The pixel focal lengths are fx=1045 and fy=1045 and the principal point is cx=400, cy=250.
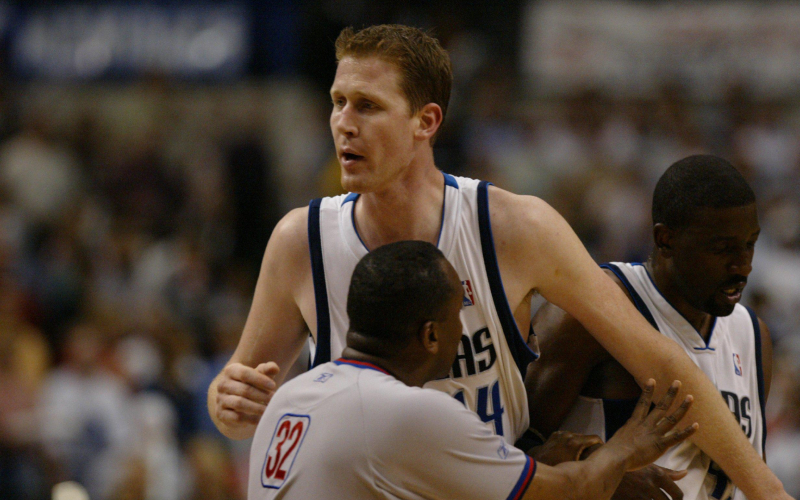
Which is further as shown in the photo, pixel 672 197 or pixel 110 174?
pixel 110 174

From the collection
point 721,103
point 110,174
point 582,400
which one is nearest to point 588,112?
point 721,103

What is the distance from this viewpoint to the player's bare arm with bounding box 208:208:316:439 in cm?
347

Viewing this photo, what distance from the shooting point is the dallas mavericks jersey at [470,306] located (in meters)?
3.45

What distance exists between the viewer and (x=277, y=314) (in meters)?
3.64

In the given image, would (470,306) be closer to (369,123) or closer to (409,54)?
(369,123)

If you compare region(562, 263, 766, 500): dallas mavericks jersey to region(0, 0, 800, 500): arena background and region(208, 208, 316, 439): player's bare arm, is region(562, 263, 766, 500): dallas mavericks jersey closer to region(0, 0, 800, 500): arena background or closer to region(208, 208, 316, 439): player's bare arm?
region(208, 208, 316, 439): player's bare arm

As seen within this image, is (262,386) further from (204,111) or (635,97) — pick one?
(204,111)

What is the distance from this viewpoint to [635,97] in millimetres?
10188

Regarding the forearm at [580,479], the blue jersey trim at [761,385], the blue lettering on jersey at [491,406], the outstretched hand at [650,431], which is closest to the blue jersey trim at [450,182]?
the blue lettering on jersey at [491,406]

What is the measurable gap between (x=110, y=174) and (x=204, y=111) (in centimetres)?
141

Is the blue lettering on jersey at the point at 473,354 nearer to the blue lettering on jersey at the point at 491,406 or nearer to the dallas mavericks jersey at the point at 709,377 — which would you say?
the blue lettering on jersey at the point at 491,406

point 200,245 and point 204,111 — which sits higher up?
point 204,111

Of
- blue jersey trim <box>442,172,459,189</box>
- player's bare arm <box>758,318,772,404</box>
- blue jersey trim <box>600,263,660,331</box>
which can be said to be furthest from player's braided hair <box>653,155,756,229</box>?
blue jersey trim <box>442,172,459,189</box>

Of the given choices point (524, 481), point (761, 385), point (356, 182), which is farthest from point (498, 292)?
point (761, 385)
